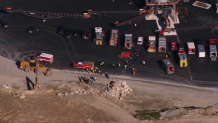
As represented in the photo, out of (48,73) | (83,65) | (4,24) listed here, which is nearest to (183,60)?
(83,65)

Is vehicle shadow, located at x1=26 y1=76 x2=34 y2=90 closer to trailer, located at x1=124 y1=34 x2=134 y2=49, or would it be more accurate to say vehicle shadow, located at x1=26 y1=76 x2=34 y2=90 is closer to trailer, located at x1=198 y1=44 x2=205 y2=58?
trailer, located at x1=124 y1=34 x2=134 y2=49

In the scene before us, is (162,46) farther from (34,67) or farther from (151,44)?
(34,67)

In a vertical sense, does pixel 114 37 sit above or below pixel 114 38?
above

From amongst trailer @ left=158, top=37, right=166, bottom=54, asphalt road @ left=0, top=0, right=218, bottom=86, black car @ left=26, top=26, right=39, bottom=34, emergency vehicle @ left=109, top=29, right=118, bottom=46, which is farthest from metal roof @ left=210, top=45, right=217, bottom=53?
black car @ left=26, top=26, right=39, bottom=34

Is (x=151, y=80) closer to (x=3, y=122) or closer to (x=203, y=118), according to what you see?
(x=203, y=118)

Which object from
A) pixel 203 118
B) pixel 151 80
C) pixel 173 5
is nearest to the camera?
pixel 203 118

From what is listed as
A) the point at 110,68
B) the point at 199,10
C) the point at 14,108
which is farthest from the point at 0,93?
the point at 199,10

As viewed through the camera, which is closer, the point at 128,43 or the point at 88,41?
the point at 128,43
